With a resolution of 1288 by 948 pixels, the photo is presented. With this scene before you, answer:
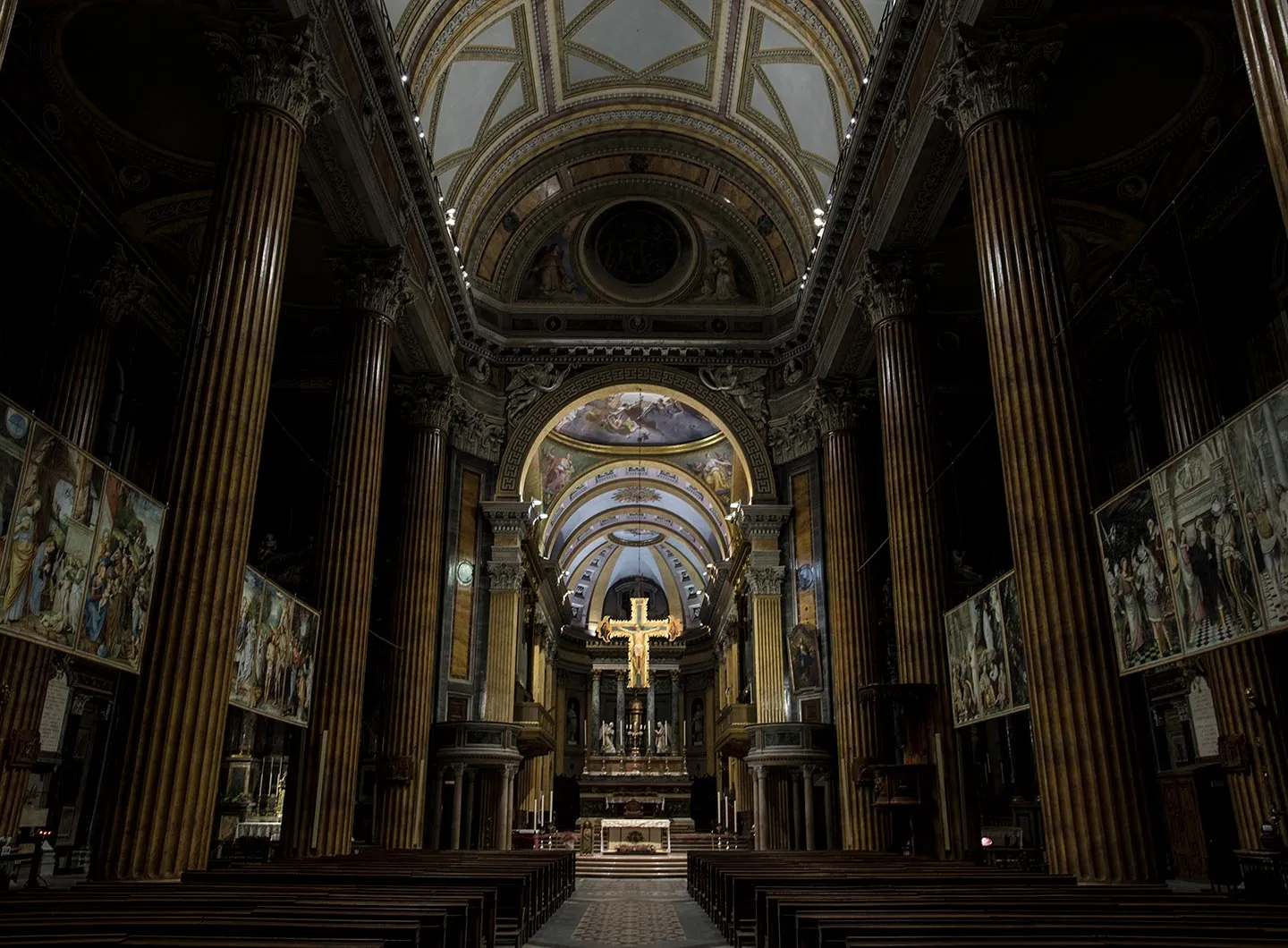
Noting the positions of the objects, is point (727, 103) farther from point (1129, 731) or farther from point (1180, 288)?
point (1129, 731)

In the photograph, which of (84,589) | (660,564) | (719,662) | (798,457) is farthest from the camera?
(660,564)

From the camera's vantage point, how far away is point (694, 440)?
3177cm

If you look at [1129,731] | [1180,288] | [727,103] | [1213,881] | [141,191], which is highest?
[727,103]

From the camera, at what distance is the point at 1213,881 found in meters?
9.88

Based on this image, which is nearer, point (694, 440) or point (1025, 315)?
point (1025, 315)

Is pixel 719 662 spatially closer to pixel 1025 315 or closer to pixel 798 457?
pixel 798 457

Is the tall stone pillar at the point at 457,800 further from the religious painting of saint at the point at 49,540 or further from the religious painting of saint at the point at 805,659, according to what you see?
the religious painting of saint at the point at 49,540

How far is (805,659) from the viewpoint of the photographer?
776 inches

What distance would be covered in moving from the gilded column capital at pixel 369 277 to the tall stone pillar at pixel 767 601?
33.0ft

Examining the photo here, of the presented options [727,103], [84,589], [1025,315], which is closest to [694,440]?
[727,103]

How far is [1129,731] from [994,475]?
11836mm

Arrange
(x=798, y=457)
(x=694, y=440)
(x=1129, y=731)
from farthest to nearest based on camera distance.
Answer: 1. (x=694, y=440)
2. (x=798, y=457)
3. (x=1129, y=731)

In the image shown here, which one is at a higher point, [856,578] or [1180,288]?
[1180,288]

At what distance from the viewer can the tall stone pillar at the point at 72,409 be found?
11734 millimetres
